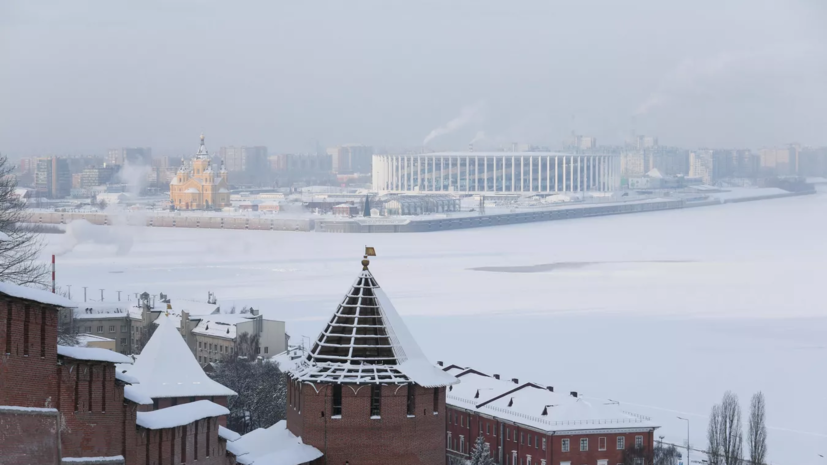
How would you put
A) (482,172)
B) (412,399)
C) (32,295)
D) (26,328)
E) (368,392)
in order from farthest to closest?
(482,172) → (412,399) → (368,392) → (26,328) → (32,295)

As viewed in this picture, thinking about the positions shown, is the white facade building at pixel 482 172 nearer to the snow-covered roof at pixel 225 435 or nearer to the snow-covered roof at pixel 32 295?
the snow-covered roof at pixel 225 435

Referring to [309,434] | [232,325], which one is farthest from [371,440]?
[232,325]

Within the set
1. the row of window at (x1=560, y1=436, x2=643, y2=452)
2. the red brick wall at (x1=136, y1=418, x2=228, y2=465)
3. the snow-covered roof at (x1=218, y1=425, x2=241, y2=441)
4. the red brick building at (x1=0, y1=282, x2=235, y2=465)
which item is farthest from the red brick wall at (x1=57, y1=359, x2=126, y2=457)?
the row of window at (x1=560, y1=436, x2=643, y2=452)

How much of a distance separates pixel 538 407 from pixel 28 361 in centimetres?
1146

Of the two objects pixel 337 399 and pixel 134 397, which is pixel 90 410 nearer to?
pixel 134 397

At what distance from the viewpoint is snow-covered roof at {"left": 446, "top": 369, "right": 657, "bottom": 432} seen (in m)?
16.8

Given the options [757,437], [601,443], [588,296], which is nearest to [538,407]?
[601,443]

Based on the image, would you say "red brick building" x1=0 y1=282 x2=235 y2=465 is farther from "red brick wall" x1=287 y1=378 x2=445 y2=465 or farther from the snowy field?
the snowy field

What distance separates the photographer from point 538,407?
1744 centimetres

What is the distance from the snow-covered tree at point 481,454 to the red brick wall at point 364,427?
5821mm

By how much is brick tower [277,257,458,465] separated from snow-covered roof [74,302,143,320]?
1872 centimetres

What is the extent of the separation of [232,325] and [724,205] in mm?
87659

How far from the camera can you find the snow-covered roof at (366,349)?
9.97 m

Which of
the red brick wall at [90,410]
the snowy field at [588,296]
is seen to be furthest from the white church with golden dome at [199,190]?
the red brick wall at [90,410]
